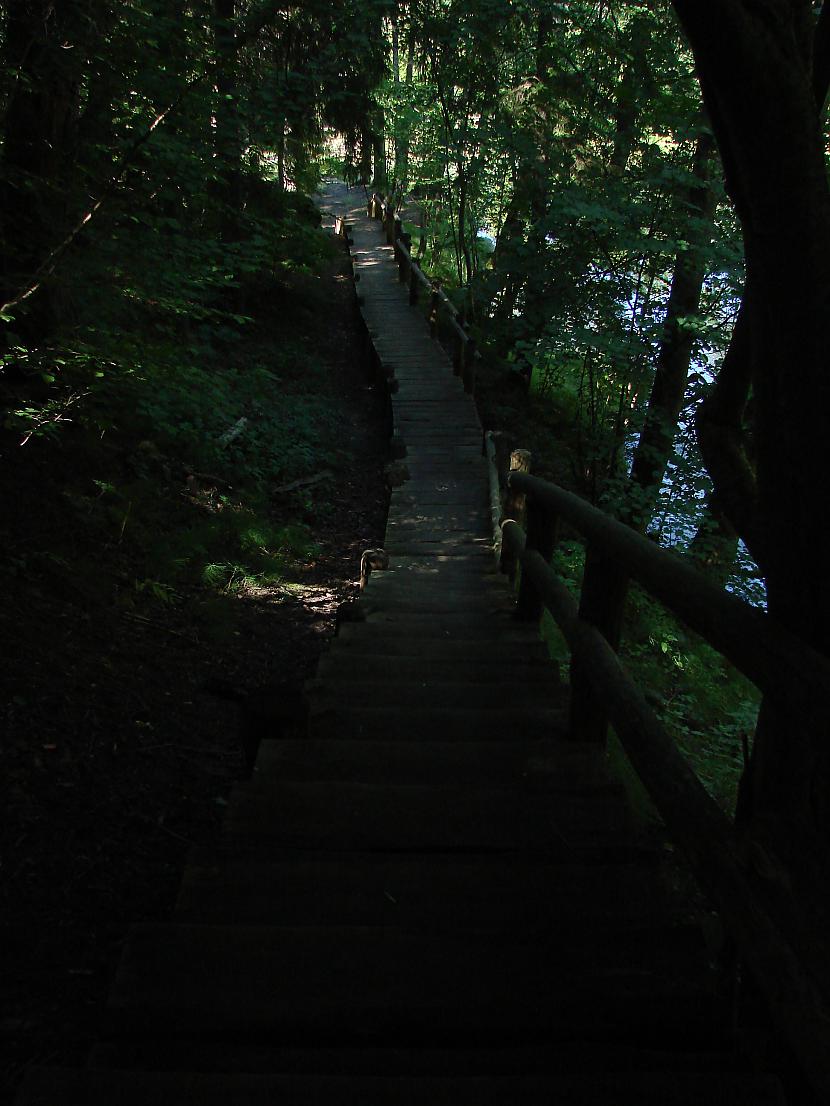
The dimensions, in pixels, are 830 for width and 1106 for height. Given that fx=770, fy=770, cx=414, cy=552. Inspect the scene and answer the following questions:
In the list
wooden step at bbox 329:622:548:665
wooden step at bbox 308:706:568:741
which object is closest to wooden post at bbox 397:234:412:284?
wooden step at bbox 329:622:548:665

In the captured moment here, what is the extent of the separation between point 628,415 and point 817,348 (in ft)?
33.9

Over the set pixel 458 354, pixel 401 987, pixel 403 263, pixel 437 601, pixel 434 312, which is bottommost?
pixel 437 601

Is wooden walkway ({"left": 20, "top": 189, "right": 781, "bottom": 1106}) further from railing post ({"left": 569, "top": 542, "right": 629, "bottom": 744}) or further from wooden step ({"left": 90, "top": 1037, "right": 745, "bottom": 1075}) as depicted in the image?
railing post ({"left": 569, "top": 542, "right": 629, "bottom": 744})

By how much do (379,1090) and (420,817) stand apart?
49.0 inches

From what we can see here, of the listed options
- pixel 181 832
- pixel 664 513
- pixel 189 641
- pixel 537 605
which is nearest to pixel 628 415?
pixel 664 513

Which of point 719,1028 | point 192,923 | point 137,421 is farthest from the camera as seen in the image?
point 137,421

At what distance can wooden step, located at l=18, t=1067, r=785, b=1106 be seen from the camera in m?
1.52

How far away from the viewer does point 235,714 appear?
17.0 feet

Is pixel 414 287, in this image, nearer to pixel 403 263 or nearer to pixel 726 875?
pixel 403 263

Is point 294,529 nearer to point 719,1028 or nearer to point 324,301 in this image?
point 719,1028

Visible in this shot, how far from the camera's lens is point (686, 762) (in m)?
1.95

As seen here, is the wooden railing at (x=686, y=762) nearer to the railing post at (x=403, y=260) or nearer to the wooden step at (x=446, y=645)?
the wooden step at (x=446, y=645)

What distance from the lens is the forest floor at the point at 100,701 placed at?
278 cm

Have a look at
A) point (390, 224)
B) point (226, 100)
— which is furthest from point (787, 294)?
point (390, 224)
